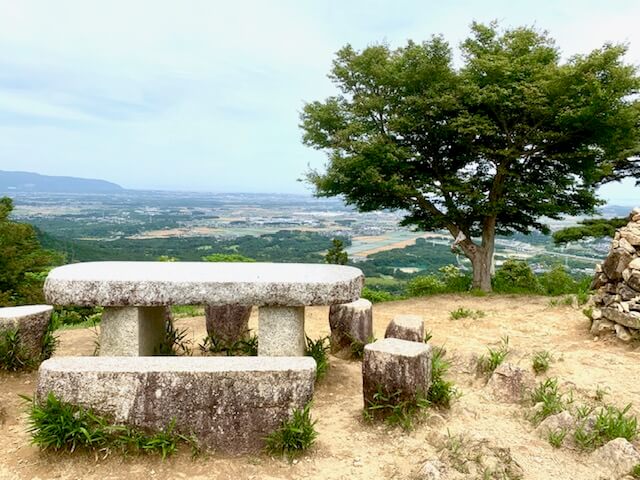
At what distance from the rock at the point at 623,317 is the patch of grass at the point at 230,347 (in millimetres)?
5172

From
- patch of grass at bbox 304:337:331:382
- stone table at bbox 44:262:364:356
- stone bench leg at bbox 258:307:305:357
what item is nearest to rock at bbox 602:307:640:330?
stone table at bbox 44:262:364:356

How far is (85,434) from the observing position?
3.88 metres

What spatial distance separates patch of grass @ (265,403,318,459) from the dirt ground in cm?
9

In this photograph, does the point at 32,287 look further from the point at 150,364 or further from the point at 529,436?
the point at 529,436

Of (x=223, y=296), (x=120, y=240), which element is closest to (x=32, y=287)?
(x=223, y=296)

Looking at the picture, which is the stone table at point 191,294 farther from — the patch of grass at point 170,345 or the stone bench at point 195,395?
the stone bench at point 195,395

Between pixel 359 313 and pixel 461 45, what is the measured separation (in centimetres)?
869

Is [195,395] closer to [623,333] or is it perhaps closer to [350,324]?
[350,324]

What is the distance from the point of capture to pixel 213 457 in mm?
4008

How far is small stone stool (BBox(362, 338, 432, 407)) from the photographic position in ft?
15.0

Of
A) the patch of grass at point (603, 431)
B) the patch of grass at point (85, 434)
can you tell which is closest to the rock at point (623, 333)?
the patch of grass at point (603, 431)

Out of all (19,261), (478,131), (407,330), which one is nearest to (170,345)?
(407,330)

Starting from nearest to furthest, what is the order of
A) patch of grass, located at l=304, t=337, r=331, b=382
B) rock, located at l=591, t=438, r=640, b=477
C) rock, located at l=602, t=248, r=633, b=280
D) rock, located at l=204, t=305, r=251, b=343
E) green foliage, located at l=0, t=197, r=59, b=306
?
rock, located at l=591, t=438, r=640, b=477 → patch of grass, located at l=304, t=337, r=331, b=382 → rock, located at l=204, t=305, r=251, b=343 → rock, located at l=602, t=248, r=633, b=280 → green foliage, located at l=0, t=197, r=59, b=306

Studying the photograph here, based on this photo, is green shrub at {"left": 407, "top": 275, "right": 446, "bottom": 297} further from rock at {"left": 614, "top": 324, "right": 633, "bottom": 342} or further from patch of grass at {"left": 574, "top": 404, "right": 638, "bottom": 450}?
patch of grass at {"left": 574, "top": 404, "right": 638, "bottom": 450}
